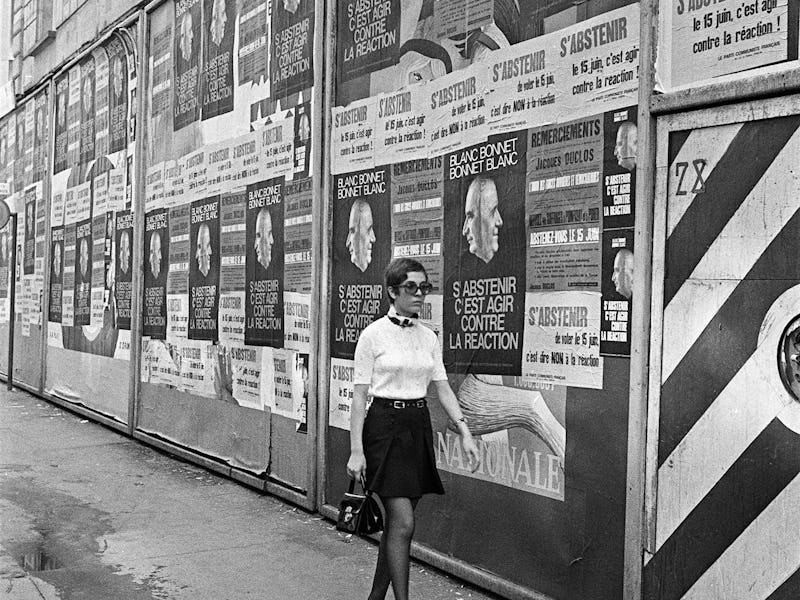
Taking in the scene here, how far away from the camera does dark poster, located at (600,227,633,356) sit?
510 centimetres

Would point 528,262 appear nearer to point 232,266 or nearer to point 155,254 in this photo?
point 232,266

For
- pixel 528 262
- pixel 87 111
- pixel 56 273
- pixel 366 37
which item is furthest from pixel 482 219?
pixel 56 273

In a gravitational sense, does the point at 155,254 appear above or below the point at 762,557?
above

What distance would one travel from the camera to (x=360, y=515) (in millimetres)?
5172

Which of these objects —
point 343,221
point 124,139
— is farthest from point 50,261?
point 343,221

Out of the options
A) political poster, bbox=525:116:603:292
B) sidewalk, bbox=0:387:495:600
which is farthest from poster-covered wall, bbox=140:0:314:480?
political poster, bbox=525:116:603:292

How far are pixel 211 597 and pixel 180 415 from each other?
5093mm

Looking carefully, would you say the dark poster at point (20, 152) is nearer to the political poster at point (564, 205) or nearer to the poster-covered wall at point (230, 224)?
the poster-covered wall at point (230, 224)

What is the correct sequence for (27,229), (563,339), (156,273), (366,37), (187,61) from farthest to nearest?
(27,229) → (156,273) → (187,61) → (366,37) → (563,339)

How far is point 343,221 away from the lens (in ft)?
25.5

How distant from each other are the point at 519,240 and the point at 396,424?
1287 mm

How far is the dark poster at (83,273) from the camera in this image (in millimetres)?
14086

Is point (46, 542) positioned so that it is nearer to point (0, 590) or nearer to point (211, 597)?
point (0, 590)

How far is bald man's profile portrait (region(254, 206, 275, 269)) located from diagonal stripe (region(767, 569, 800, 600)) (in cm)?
531
